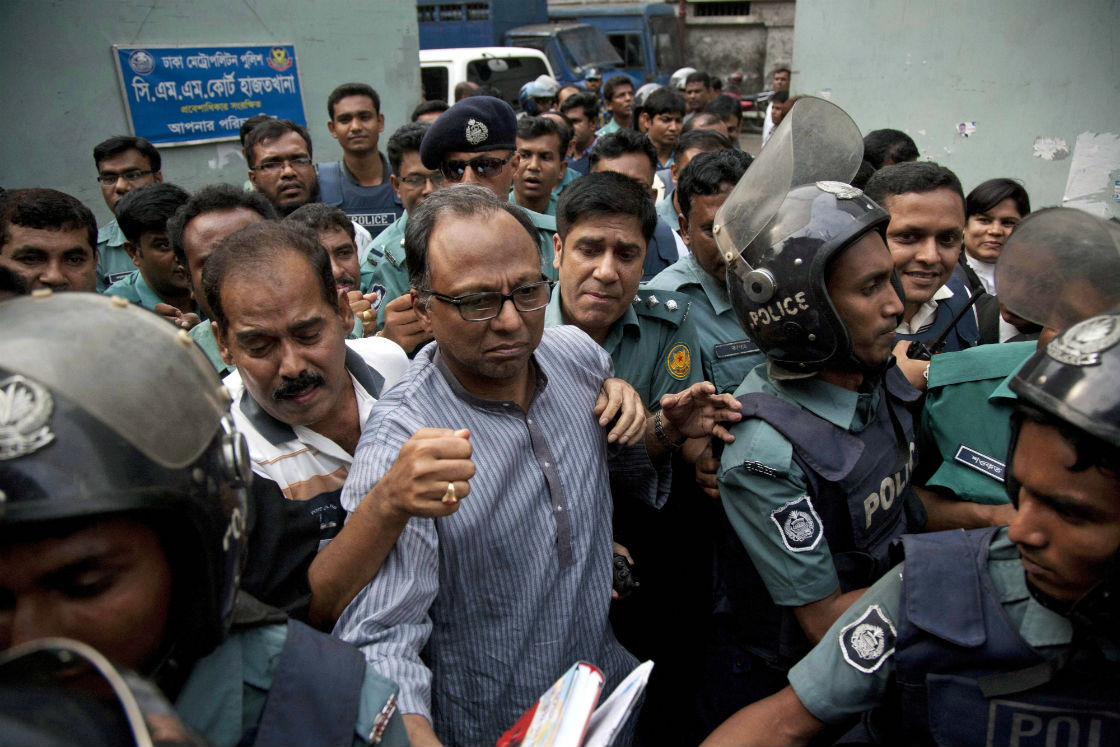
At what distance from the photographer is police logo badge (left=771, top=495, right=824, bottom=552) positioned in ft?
5.70

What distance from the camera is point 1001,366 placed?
2.07 m

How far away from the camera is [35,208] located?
312 cm

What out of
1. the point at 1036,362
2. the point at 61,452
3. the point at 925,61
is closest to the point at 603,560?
the point at 1036,362

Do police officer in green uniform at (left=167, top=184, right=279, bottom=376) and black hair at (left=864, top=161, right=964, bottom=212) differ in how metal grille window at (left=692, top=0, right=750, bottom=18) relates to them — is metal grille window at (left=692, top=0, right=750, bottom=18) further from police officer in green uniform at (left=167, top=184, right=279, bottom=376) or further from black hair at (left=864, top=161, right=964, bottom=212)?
police officer in green uniform at (left=167, top=184, right=279, bottom=376)

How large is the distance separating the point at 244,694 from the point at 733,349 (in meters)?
2.33

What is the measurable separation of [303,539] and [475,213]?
85cm

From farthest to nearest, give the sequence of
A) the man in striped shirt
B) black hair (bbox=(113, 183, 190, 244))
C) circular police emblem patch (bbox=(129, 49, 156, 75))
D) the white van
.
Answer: the white van → circular police emblem patch (bbox=(129, 49, 156, 75)) → black hair (bbox=(113, 183, 190, 244)) → the man in striped shirt

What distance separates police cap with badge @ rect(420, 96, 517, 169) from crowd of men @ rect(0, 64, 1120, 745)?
39.5 inches

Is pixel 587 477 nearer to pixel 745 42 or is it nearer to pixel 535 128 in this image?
pixel 535 128

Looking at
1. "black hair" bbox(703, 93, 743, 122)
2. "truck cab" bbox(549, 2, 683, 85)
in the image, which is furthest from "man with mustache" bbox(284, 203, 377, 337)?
"truck cab" bbox(549, 2, 683, 85)

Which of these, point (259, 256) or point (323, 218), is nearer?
point (259, 256)

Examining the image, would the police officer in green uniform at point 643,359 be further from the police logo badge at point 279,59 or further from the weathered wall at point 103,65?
the police logo badge at point 279,59

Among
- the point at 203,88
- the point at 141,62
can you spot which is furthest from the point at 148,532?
the point at 203,88

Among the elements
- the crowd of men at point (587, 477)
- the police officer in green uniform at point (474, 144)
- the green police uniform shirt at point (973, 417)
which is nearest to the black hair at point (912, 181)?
the crowd of men at point (587, 477)
